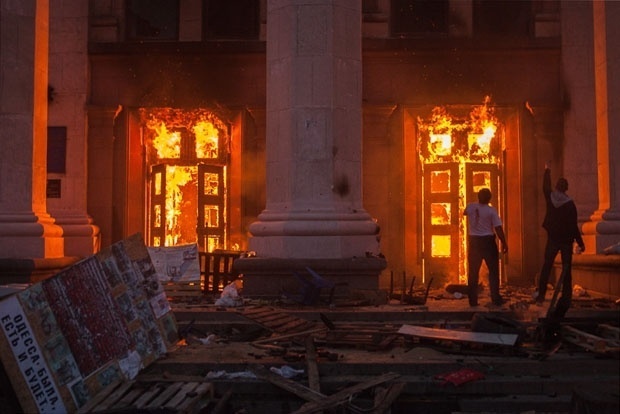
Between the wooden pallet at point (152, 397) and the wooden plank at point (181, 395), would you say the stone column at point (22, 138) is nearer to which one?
the wooden pallet at point (152, 397)

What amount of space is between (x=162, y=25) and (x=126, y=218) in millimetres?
4857

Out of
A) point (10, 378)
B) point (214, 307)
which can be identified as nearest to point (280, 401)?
point (10, 378)

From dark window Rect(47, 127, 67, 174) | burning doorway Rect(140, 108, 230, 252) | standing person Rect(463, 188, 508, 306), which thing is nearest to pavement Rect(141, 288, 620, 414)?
standing person Rect(463, 188, 508, 306)

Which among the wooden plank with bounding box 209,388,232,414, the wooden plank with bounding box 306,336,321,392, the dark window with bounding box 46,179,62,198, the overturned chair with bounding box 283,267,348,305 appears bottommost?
the wooden plank with bounding box 209,388,232,414

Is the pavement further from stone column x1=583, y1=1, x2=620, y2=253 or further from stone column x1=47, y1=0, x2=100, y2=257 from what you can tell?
stone column x1=47, y1=0, x2=100, y2=257

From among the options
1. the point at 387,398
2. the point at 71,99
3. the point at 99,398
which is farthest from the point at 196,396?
the point at 71,99

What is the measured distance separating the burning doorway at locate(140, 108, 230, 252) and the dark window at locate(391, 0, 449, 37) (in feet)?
16.1

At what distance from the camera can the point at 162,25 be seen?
17.0 m

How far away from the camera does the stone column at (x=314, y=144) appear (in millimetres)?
11156

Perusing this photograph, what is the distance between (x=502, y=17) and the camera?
16.5m

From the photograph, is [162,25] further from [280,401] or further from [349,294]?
[280,401]

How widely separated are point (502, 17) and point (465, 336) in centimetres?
1112

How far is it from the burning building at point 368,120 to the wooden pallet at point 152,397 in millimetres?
9499

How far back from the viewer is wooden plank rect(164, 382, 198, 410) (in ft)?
19.0
